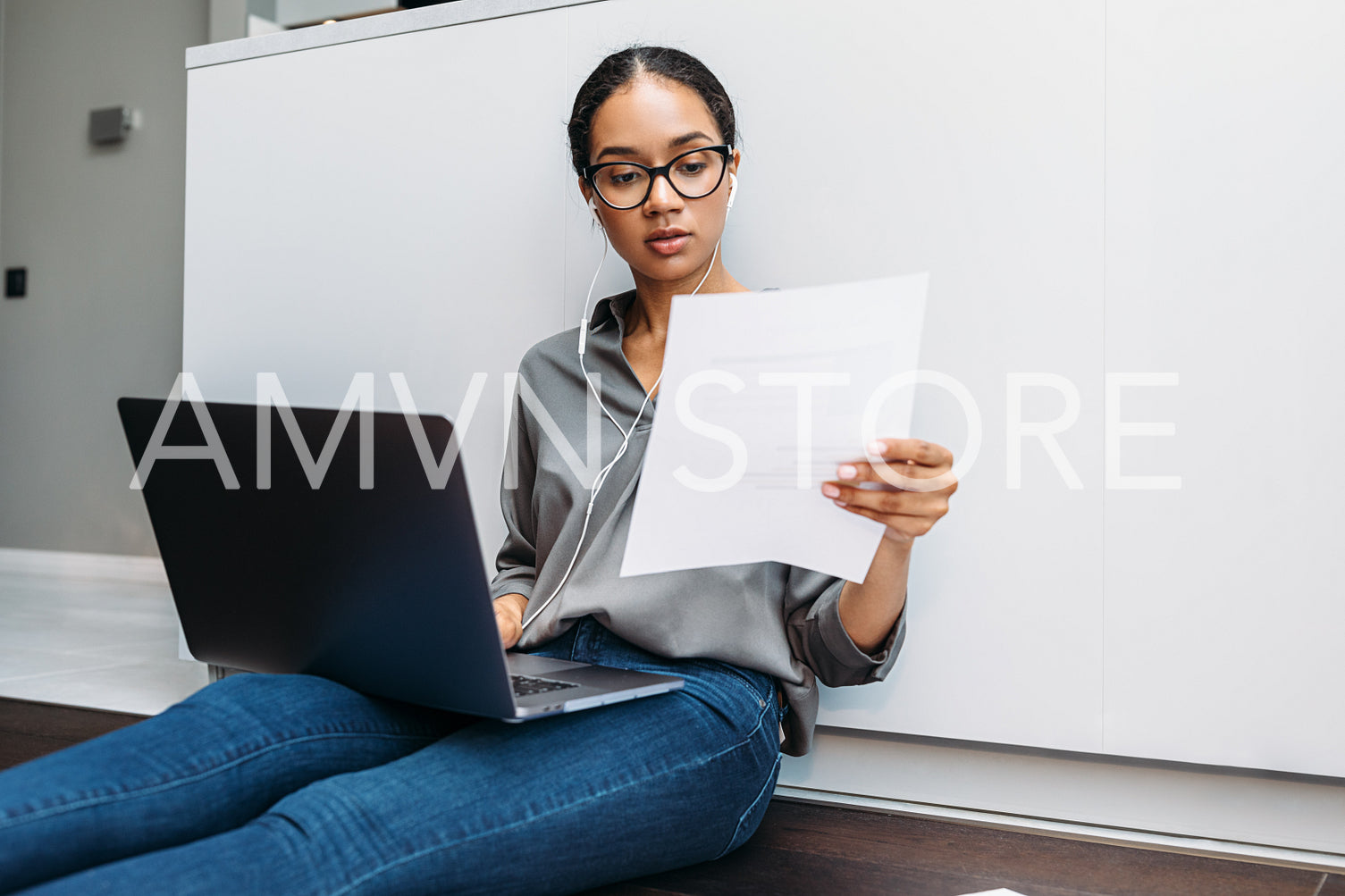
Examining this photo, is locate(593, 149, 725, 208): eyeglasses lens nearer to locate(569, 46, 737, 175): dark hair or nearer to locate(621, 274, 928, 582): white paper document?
locate(569, 46, 737, 175): dark hair

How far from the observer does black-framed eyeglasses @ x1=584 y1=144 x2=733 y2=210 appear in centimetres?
111

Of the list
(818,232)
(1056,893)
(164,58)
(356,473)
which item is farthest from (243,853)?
(164,58)

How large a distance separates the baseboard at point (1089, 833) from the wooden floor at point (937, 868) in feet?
0.07

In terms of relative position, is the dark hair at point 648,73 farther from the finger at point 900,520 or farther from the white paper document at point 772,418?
the finger at point 900,520

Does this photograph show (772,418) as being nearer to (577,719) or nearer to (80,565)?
(577,719)

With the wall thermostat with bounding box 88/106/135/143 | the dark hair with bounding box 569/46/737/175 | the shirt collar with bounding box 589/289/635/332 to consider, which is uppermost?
the wall thermostat with bounding box 88/106/135/143

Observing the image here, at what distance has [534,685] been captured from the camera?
3.05 ft

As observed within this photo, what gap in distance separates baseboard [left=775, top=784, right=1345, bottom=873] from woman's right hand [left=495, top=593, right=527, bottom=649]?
A: 512 mm

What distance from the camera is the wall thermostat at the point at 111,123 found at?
11.6 ft

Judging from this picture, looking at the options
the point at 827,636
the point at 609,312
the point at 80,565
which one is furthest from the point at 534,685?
the point at 80,565

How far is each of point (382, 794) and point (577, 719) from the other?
0.21 metres

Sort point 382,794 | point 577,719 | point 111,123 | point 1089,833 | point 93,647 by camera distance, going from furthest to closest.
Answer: point 111,123 < point 93,647 < point 1089,833 < point 577,719 < point 382,794

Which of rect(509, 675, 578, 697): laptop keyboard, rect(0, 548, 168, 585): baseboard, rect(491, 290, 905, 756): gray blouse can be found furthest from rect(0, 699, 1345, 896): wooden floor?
rect(0, 548, 168, 585): baseboard

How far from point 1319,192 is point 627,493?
0.88 metres
